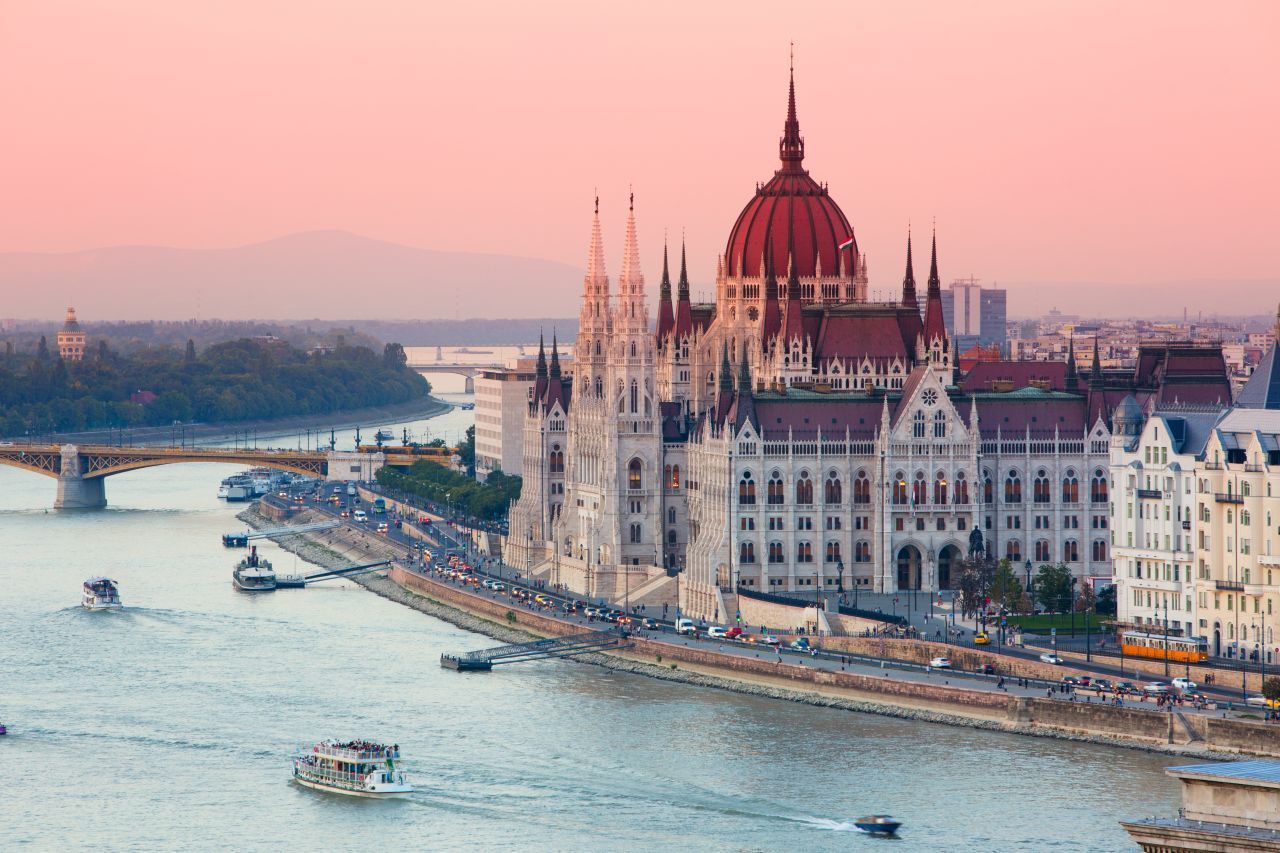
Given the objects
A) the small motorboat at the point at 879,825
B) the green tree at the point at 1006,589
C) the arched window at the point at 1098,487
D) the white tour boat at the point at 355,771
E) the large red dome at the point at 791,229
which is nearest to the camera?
the small motorboat at the point at 879,825

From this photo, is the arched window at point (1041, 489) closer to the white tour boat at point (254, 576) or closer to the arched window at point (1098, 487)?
the arched window at point (1098, 487)

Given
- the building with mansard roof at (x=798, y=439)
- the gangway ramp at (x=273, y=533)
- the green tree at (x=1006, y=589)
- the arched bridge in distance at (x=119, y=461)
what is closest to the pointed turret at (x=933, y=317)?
the building with mansard roof at (x=798, y=439)

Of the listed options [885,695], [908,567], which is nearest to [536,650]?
[908,567]

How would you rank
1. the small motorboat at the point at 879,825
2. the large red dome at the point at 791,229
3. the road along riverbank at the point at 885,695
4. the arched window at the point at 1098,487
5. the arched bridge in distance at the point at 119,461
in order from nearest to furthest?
the small motorboat at the point at 879,825, the road along riverbank at the point at 885,695, the arched window at the point at 1098,487, the large red dome at the point at 791,229, the arched bridge in distance at the point at 119,461

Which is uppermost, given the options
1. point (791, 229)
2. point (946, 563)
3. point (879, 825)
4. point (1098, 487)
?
point (791, 229)

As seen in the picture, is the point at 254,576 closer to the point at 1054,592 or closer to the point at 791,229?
the point at 791,229

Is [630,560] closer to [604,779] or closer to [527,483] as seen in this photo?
[527,483]

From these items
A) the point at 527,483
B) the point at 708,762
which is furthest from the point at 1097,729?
the point at 527,483
